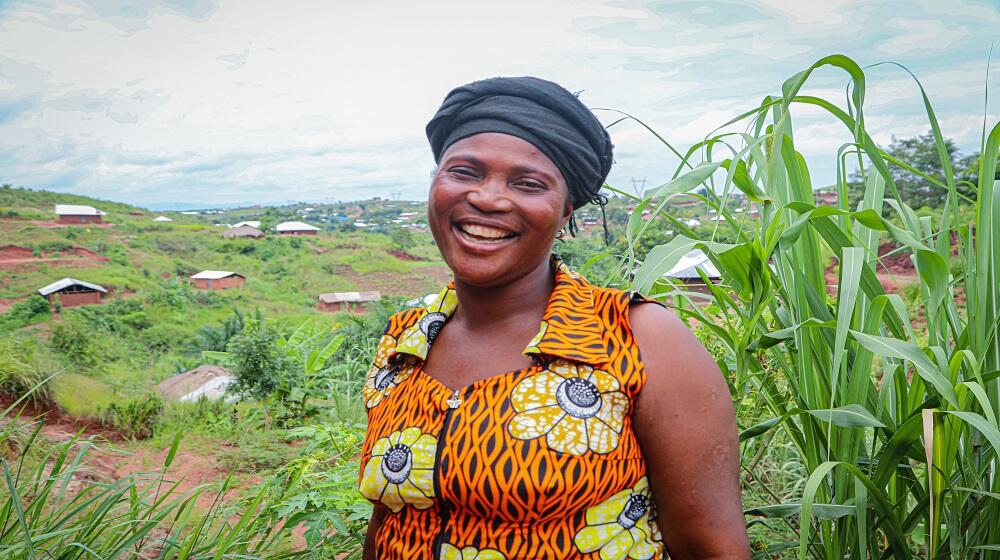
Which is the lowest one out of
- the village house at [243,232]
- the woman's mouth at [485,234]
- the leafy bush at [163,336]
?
the leafy bush at [163,336]

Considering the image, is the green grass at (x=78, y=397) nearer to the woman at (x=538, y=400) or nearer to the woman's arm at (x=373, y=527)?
the woman's arm at (x=373, y=527)

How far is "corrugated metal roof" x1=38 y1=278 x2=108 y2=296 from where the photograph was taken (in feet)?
49.3

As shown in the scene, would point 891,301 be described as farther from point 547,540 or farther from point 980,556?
point 547,540

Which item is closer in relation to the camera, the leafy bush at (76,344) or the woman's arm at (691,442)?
the woman's arm at (691,442)

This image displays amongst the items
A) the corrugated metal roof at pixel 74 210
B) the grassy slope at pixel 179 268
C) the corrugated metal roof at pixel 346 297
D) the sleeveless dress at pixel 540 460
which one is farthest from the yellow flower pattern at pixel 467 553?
the corrugated metal roof at pixel 74 210

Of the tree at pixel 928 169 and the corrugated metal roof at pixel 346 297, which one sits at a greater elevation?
the tree at pixel 928 169

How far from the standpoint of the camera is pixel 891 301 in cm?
96

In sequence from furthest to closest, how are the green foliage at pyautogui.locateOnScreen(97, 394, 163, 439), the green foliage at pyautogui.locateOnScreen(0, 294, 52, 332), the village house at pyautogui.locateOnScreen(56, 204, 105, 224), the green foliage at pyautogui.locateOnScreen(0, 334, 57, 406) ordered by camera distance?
1. the village house at pyautogui.locateOnScreen(56, 204, 105, 224)
2. the green foliage at pyautogui.locateOnScreen(0, 294, 52, 332)
3. the green foliage at pyautogui.locateOnScreen(97, 394, 163, 439)
4. the green foliage at pyautogui.locateOnScreen(0, 334, 57, 406)

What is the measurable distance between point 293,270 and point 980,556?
90.4 feet

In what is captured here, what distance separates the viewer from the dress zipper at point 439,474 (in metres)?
0.93

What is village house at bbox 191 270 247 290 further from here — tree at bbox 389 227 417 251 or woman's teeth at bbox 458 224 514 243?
woman's teeth at bbox 458 224 514 243

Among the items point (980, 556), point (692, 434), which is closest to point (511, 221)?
point (692, 434)

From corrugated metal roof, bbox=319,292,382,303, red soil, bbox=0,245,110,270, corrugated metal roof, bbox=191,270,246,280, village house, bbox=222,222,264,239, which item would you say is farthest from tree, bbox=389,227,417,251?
red soil, bbox=0,245,110,270

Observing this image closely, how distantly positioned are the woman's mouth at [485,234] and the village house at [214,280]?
23010 mm
